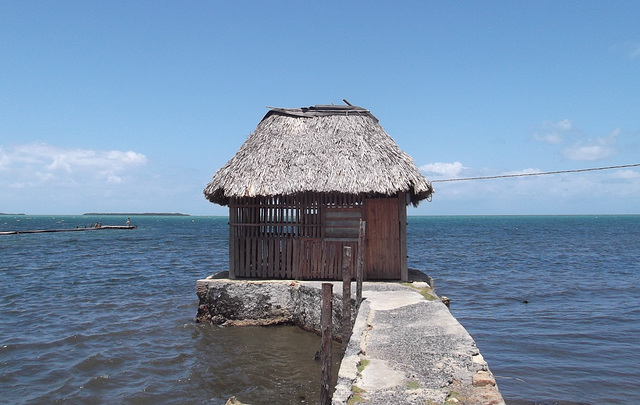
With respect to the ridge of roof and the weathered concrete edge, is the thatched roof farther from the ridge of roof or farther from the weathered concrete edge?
the weathered concrete edge

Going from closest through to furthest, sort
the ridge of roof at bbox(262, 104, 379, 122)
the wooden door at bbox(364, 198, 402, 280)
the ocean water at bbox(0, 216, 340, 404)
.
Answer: the ocean water at bbox(0, 216, 340, 404), the wooden door at bbox(364, 198, 402, 280), the ridge of roof at bbox(262, 104, 379, 122)

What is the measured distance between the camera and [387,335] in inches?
263

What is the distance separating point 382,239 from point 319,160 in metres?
2.25

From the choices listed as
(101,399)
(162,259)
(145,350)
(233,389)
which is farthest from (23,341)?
(162,259)

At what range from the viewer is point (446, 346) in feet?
19.6

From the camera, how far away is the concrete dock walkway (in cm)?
460

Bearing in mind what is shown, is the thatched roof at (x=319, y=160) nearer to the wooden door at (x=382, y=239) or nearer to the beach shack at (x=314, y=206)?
the beach shack at (x=314, y=206)

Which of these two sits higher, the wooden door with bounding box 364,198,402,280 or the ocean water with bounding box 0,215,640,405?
the wooden door with bounding box 364,198,402,280

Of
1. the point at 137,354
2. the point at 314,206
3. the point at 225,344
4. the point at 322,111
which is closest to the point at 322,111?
the point at 322,111

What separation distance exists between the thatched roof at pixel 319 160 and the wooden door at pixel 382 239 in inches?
18.5

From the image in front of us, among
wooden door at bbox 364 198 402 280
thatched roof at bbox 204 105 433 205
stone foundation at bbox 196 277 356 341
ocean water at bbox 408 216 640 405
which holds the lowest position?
ocean water at bbox 408 216 640 405

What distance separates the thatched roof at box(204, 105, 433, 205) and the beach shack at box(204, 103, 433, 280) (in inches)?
0.9

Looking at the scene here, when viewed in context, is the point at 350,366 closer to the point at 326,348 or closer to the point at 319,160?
the point at 326,348

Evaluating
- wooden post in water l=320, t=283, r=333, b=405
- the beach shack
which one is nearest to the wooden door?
the beach shack
